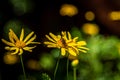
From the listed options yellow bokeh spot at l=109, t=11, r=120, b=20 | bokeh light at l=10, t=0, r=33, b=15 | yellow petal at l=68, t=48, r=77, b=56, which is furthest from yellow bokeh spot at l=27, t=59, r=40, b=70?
yellow petal at l=68, t=48, r=77, b=56

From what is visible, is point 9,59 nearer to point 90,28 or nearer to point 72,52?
point 90,28

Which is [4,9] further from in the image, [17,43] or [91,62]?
[17,43]

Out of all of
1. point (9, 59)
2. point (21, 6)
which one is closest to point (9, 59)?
point (9, 59)

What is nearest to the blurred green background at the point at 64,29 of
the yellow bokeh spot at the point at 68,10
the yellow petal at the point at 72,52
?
the yellow bokeh spot at the point at 68,10

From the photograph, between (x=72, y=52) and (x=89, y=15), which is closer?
(x=72, y=52)

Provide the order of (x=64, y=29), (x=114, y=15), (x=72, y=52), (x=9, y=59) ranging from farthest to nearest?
(x=114, y=15)
(x=64, y=29)
(x=9, y=59)
(x=72, y=52)

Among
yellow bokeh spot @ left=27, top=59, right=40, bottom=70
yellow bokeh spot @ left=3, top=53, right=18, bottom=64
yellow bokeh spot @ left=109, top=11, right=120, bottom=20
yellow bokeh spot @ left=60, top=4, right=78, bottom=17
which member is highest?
yellow bokeh spot @ left=60, top=4, right=78, bottom=17

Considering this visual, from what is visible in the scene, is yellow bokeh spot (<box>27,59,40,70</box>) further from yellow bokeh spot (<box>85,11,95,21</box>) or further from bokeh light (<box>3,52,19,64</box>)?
yellow bokeh spot (<box>85,11,95,21</box>)

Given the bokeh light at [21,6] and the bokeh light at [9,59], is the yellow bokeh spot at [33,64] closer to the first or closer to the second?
the bokeh light at [9,59]
